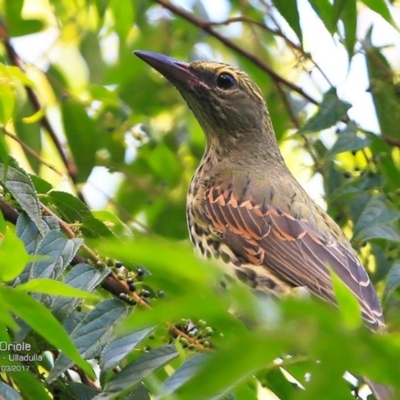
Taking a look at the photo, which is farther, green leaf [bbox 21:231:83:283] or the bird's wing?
the bird's wing

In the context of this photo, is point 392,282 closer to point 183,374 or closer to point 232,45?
point 183,374

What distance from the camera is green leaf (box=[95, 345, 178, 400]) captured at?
7.78ft

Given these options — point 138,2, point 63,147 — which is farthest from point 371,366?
point 138,2

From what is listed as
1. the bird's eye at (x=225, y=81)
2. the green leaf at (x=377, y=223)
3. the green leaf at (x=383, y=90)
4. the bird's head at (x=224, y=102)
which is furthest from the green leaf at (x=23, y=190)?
the bird's eye at (x=225, y=81)

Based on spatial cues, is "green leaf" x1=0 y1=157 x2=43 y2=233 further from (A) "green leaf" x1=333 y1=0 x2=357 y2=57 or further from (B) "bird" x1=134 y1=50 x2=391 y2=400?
(A) "green leaf" x1=333 y1=0 x2=357 y2=57

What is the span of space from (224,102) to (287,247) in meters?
1.34

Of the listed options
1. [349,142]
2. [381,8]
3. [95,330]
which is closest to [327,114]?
[349,142]

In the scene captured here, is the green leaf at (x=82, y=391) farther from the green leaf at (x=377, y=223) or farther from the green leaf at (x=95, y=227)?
the green leaf at (x=377, y=223)

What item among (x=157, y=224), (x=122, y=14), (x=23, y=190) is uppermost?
(x=122, y=14)

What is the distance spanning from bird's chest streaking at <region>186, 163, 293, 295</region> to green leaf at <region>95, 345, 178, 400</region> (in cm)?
155

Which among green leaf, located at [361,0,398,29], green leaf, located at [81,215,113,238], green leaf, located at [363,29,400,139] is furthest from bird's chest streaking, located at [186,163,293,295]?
green leaf, located at [361,0,398,29]

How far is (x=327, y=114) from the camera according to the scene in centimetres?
381

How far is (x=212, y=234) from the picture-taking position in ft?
14.2

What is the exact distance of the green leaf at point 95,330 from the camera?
2.42m
